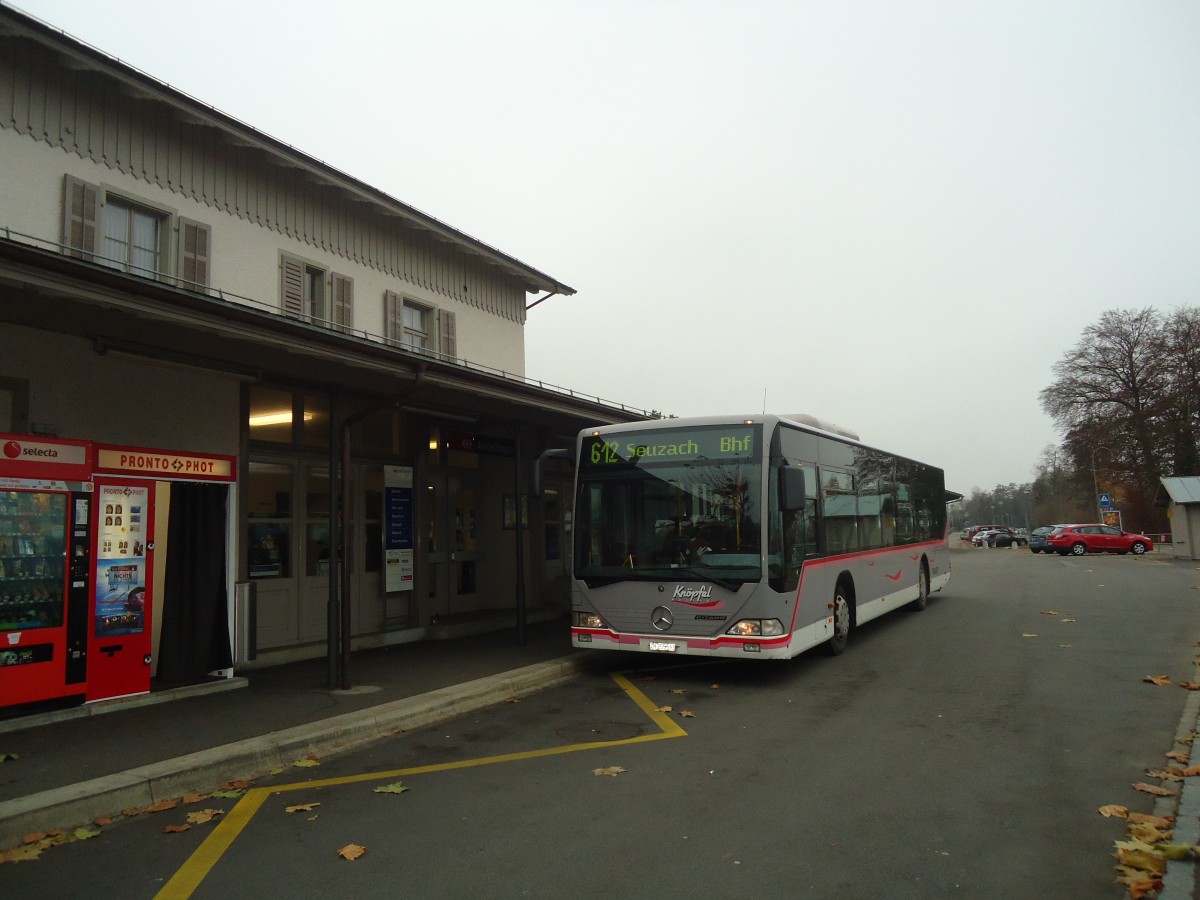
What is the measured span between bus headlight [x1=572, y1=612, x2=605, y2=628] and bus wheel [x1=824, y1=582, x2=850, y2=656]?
314 cm

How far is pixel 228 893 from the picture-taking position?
4023 millimetres

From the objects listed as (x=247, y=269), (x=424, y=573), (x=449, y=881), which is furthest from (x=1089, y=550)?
(x=449, y=881)

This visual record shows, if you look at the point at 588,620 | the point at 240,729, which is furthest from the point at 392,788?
the point at 588,620

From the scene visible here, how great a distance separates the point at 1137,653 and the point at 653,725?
23.6 ft

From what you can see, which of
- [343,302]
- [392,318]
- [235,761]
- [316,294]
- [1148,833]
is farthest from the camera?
[392,318]

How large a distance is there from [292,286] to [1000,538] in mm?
63350

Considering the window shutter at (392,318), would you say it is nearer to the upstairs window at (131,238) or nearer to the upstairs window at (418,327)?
the upstairs window at (418,327)

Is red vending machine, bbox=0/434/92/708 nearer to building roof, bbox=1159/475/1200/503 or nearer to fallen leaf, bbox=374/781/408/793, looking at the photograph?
fallen leaf, bbox=374/781/408/793

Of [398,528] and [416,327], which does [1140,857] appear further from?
[416,327]

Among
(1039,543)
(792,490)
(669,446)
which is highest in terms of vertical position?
(669,446)

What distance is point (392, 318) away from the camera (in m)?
14.7

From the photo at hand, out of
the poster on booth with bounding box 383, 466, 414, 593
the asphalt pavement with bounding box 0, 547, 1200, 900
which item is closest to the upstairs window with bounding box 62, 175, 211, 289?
the poster on booth with bounding box 383, 466, 414, 593

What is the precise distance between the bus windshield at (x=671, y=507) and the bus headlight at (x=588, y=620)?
0.38 meters

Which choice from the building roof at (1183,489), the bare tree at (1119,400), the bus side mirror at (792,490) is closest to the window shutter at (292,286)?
the bus side mirror at (792,490)
